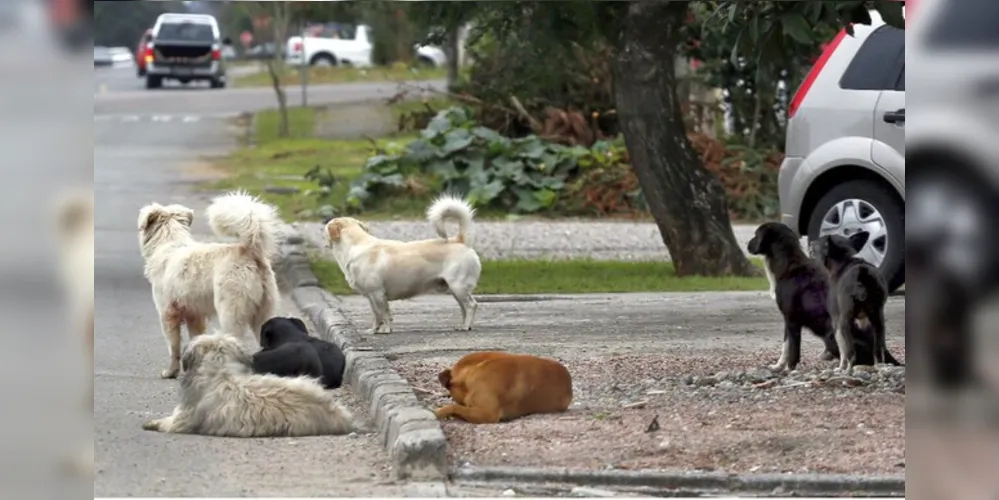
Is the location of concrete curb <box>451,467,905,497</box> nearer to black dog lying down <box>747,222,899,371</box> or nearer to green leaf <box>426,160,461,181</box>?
black dog lying down <box>747,222,899,371</box>

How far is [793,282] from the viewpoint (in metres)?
7.63

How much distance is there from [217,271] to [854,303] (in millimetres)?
3258

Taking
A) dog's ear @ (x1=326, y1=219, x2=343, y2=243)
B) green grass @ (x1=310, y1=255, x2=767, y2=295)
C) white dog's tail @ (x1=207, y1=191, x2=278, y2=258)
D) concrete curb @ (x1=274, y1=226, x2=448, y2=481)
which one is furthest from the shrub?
white dog's tail @ (x1=207, y1=191, x2=278, y2=258)

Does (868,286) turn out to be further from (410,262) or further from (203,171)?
(203,171)

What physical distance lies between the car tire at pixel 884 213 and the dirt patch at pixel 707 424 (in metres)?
3.16

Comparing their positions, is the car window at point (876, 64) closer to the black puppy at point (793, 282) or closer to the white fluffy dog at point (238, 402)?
the black puppy at point (793, 282)

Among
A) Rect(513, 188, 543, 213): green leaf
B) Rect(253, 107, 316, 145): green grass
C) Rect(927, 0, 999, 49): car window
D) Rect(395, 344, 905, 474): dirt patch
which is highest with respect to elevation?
Rect(927, 0, 999, 49): car window

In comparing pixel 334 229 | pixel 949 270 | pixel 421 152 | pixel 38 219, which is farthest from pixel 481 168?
pixel 38 219

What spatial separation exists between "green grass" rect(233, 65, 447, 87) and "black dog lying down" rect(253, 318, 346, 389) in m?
11.8

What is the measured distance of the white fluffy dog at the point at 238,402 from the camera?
6785 millimetres

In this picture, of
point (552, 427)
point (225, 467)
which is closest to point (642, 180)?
point (552, 427)

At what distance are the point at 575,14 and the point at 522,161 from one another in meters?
8.21

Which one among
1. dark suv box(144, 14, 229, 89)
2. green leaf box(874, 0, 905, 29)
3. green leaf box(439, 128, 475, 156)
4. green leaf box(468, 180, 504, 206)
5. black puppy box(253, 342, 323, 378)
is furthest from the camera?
green leaf box(439, 128, 475, 156)

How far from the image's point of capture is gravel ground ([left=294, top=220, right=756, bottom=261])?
51.4 feet
